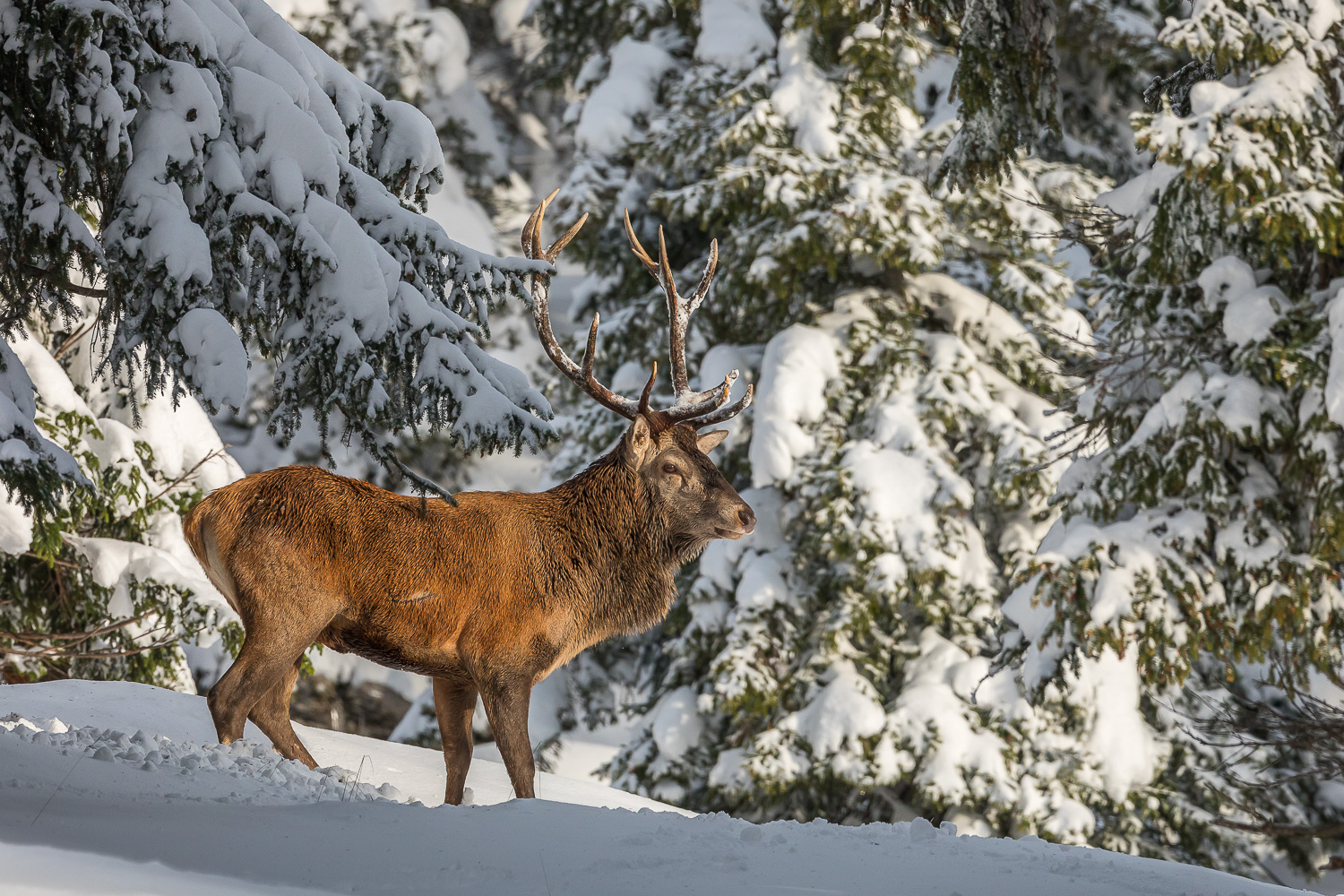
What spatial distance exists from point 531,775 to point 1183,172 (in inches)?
223

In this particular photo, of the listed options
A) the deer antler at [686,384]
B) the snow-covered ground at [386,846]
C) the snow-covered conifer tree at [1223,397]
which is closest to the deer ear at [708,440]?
the deer antler at [686,384]

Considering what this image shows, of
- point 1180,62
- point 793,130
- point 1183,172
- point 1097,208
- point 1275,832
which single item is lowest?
point 1275,832

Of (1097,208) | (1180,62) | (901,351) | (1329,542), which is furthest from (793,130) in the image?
(1329,542)

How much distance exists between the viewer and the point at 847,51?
13.5 m

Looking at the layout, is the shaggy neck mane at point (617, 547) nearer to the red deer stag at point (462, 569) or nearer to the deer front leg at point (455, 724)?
the red deer stag at point (462, 569)

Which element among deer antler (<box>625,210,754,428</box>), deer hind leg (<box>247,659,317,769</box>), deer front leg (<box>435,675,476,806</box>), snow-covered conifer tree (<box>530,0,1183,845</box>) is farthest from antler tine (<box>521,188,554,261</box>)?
snow-covered conifer tree (<box>530,0,1183,845</box>)

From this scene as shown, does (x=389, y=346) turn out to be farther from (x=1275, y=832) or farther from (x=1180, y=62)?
(x=1180, y=62)

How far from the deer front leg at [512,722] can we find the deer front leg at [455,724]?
1.34 feet

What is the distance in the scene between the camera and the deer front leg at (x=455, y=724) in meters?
6.48

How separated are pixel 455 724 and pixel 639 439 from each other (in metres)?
1.70

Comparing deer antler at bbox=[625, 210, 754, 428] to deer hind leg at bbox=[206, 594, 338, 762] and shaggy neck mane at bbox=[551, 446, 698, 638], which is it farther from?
deer hind leg at bbox=[206, 594, 338, 762]

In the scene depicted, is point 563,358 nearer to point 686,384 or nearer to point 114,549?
point 686,384

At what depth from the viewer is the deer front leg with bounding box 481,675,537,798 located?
6.06m

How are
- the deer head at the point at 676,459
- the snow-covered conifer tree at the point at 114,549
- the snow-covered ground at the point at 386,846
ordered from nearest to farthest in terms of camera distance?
the snow-covered ground at the point at 386,846
the deer head at the point at 676,459
the snow-covered conifer tree at the point at 114,549
